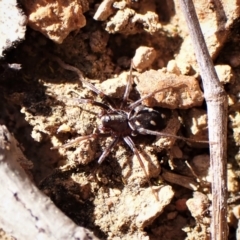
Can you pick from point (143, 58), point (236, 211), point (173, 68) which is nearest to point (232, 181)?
point (236, 211)

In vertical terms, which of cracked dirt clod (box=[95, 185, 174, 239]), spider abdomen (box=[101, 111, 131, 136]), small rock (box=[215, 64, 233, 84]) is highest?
small rock (box=[215, 64, 233, 84])

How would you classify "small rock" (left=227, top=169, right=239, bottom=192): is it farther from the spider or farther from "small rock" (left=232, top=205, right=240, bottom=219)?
the spider

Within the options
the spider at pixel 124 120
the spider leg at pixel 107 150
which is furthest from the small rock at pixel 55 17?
the spider leg at pixel 107 150

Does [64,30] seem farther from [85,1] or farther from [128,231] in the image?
[128,231]

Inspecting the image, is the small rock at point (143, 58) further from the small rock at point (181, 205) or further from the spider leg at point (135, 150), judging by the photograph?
the small rock at point (181, 205)

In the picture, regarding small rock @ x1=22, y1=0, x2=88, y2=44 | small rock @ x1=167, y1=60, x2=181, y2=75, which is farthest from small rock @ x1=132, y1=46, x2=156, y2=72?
small rock @ x1=22, y1=0, x2=88, y2=44

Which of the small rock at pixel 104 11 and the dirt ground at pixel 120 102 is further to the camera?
the small rock at pixel 104 11
